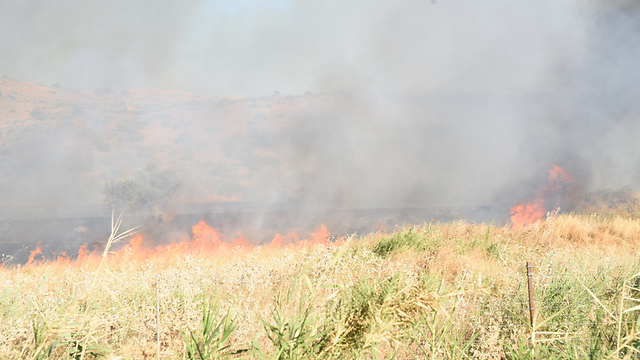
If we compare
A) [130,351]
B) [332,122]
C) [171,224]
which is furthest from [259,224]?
[332,122]

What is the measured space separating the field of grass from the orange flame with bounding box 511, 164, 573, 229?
727cm

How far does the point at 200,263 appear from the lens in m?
7.88

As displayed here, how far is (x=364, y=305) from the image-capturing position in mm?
1974

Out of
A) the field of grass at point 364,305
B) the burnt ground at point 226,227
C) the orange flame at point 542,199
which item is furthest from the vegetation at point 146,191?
the orange flame at point 542,199

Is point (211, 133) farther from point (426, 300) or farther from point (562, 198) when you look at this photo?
point (426, 300)

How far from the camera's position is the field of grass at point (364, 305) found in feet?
6.08

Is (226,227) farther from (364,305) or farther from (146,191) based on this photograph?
(364,305)

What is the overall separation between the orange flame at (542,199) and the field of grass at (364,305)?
7.27m

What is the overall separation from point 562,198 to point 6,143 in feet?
208

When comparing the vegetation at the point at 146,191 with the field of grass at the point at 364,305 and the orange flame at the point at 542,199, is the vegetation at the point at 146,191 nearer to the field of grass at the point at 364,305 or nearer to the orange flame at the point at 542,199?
the field of grass at the point at 364,305

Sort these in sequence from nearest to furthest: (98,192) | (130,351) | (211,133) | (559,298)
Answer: (130,351), (559,298), (98,192), (211,133)

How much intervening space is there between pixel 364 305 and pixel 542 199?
23.5 m

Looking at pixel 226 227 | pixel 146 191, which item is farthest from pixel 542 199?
pixel 146 191

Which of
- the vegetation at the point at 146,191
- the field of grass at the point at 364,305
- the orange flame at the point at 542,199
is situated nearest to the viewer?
the field of grass at the point at 364,305
